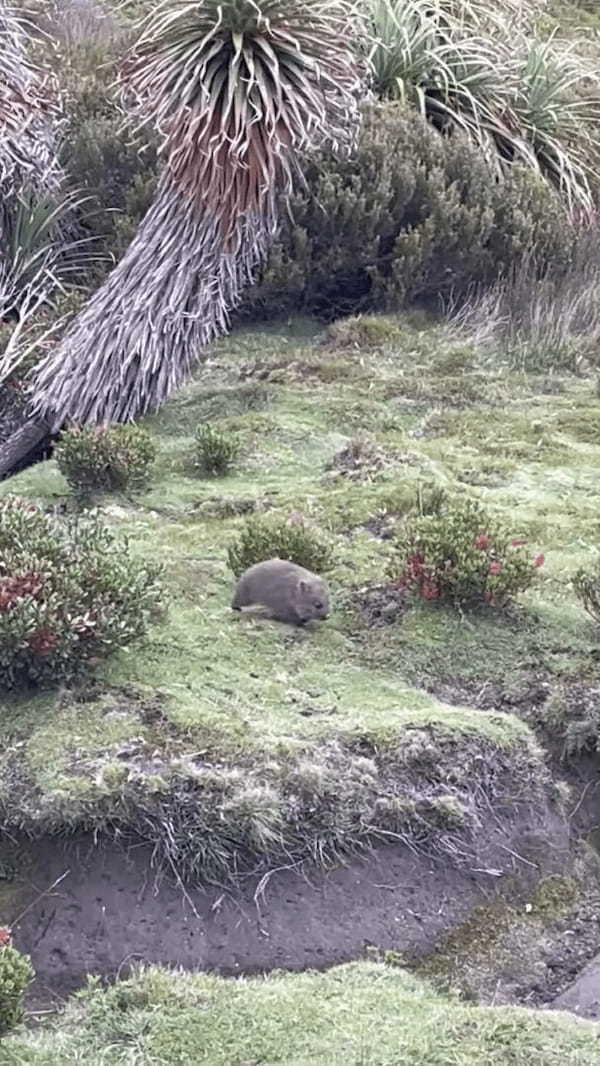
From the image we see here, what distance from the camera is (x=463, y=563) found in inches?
307

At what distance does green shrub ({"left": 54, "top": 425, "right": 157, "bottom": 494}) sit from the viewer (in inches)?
373

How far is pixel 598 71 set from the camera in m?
16.2

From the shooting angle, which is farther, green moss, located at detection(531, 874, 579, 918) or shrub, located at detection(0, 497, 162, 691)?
shrub, located at detection(0, 497, 162, 691)

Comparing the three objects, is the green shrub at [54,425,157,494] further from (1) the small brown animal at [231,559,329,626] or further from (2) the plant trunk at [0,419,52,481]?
(1) the small brown animal at [231,559,329,626]

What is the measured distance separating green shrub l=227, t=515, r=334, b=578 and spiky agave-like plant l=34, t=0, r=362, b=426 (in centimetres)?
284

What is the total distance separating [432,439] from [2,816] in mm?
5422

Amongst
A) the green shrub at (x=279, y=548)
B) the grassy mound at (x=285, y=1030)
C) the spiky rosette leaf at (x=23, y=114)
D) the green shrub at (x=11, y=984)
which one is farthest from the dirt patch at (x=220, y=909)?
the spiky rosette leaf at (x=23, y=114)

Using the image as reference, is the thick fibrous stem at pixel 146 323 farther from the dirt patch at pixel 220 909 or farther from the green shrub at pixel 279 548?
the dirt patch at pixel 220 909

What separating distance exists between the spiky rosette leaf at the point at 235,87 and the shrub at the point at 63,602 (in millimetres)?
4044

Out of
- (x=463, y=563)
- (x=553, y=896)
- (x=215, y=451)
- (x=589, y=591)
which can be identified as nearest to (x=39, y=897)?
(x=553, y=896)

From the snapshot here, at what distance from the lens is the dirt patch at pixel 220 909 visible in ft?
19.1

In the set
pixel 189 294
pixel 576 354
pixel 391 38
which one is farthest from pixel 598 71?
pixel 189 294

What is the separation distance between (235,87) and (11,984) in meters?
7.45

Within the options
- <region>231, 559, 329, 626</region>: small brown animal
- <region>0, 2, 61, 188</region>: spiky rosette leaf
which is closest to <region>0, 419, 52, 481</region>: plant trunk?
<region>0, 2, 61, 188</region>: spiky rosette leaf
